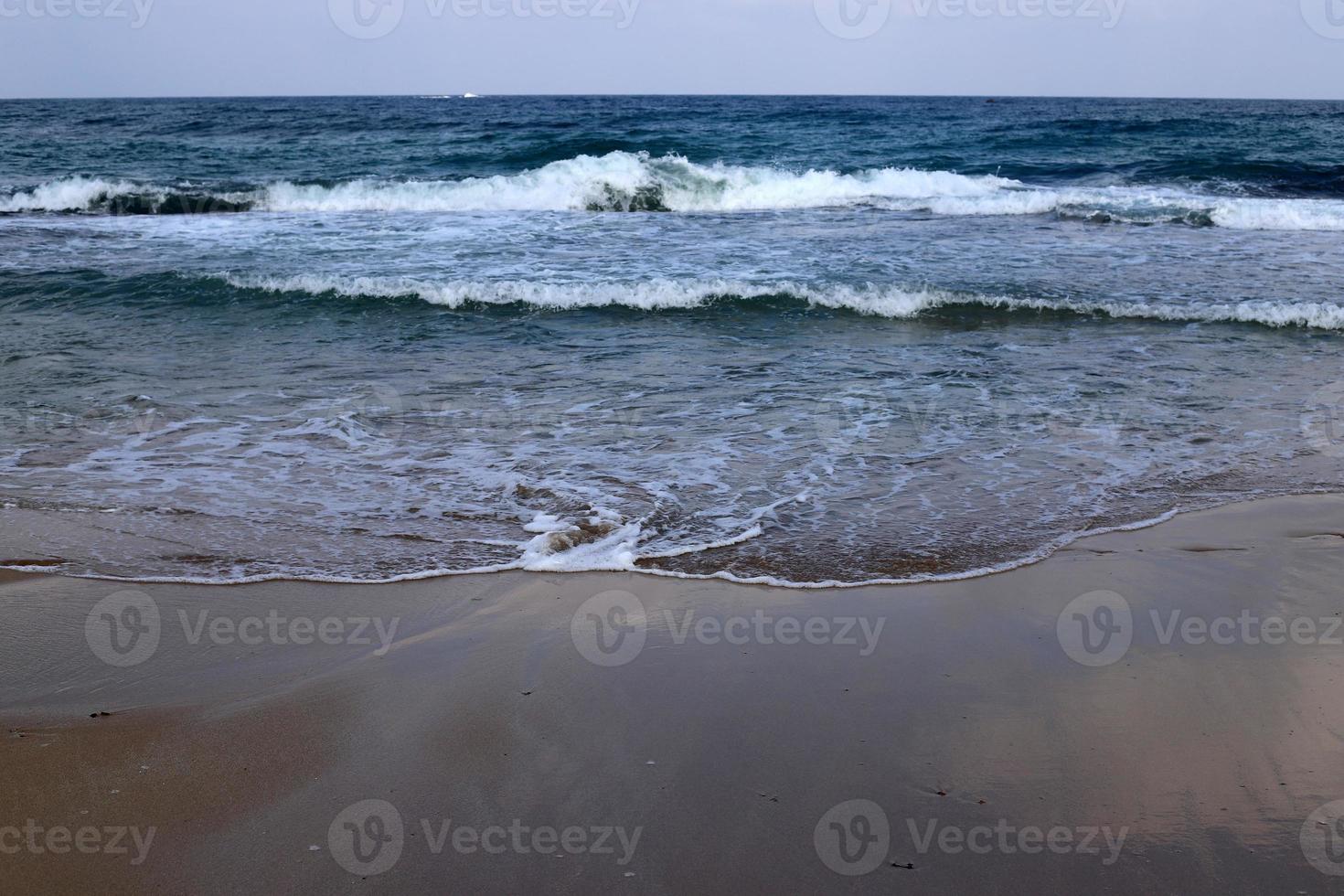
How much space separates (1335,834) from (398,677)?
2762mm

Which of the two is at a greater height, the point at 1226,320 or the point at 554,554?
the point at 1226,320

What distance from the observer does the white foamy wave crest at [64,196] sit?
17.2 metres

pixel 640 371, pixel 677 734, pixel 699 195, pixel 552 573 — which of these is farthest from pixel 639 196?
pixel 677 734

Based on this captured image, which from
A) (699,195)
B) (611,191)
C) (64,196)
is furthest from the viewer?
(699,195)

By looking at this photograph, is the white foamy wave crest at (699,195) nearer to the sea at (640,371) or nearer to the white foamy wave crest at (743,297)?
the sea at (640,371)

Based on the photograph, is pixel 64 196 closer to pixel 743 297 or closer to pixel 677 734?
pixel 743 297

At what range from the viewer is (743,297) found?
391 inches

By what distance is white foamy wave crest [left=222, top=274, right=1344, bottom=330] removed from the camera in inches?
358

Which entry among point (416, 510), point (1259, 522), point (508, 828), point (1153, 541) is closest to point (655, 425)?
point (416, 510)

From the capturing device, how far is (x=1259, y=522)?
4.54 meters

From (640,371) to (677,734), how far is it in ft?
15.9

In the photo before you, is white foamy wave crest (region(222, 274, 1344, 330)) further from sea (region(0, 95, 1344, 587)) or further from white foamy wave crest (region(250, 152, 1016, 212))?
white foamy wave crest (region(250, 152, 1016, 212))

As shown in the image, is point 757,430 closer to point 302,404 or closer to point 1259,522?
point 1259,522

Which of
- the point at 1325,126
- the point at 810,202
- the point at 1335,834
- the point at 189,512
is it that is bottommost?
the point at 1335,834
